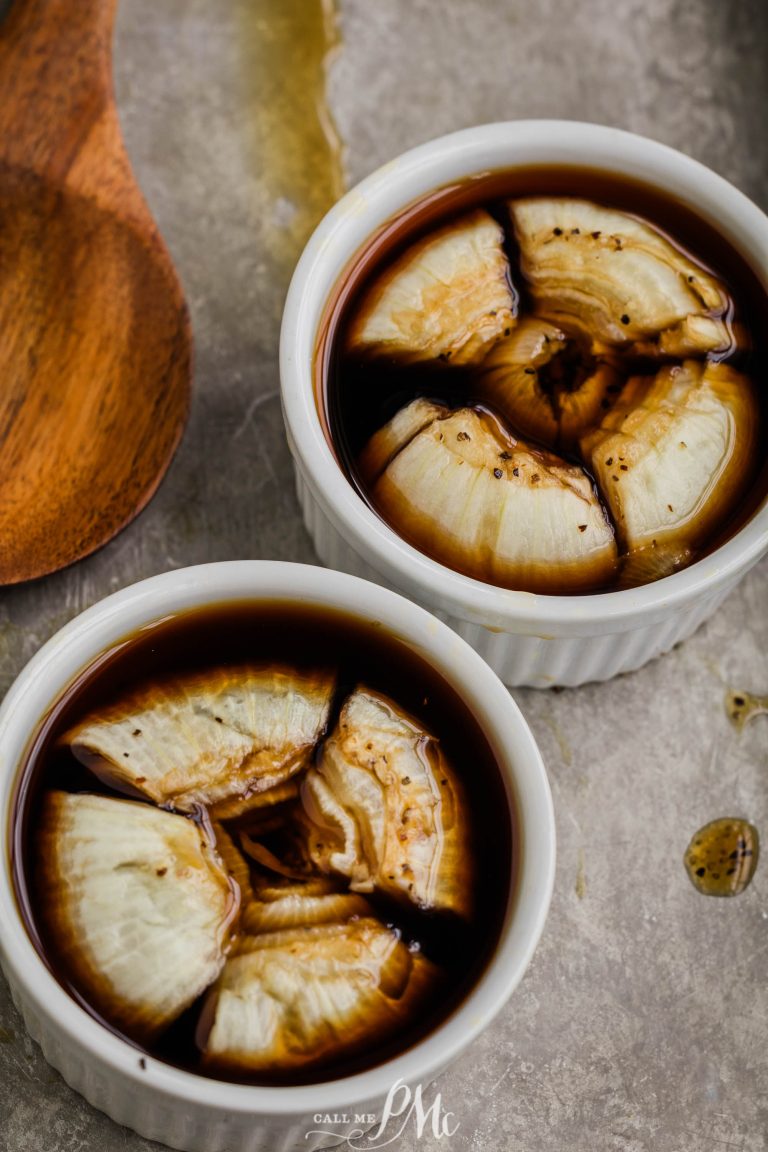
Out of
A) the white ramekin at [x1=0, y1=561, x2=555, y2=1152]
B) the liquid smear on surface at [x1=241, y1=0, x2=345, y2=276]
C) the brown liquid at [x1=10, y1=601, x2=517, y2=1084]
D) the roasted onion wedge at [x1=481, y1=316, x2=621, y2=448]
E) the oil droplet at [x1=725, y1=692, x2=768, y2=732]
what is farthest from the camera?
the liquid smear on surface at [x1=241, y1=0, x2=345, y2=276]

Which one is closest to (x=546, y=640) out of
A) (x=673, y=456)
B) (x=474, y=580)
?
(x=474, y=580)

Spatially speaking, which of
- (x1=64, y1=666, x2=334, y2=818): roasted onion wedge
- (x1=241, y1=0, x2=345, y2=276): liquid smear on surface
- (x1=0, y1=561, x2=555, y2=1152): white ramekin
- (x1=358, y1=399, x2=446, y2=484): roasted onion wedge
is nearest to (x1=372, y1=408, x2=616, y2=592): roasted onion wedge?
(x1=358, y1=399, x2=446, y2=484): roasted onion wedge

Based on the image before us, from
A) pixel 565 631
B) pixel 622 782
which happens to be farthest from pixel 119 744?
pixel 622 782

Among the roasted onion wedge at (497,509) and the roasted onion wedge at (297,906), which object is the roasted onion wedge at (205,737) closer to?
the roasted onion wedge at (297,906)

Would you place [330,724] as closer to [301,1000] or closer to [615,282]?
[301,1000]

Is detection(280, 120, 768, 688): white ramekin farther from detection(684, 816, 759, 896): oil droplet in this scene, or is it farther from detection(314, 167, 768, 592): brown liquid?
detection(684, 816, 759, 896): oil droplet

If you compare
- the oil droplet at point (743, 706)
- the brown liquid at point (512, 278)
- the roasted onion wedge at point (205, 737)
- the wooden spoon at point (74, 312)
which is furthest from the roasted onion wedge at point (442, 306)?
the oil droplet at point (743, 706)
